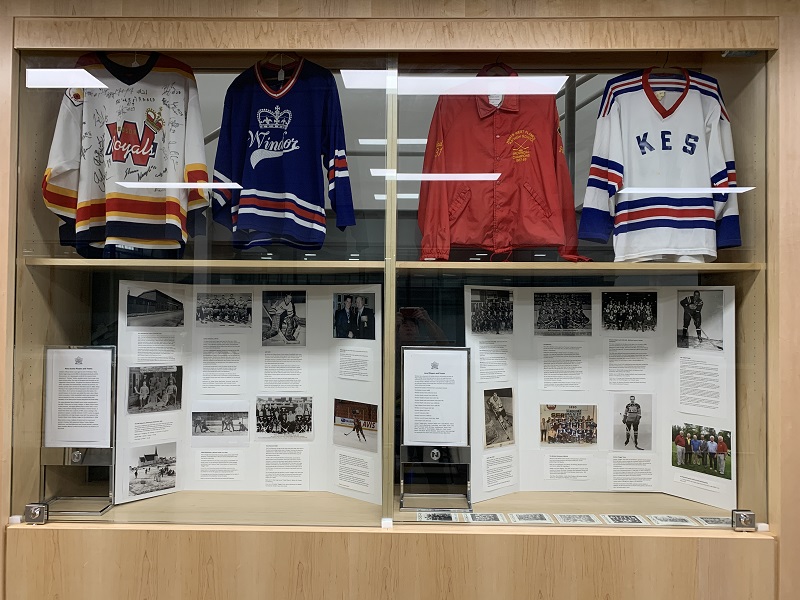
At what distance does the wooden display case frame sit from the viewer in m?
1.53

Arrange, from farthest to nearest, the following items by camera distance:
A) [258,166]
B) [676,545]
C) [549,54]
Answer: [258,166]
[549,54]
[676,545]

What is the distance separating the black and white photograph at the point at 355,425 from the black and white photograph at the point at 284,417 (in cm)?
10

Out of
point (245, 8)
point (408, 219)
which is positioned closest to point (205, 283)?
point (408, 219)

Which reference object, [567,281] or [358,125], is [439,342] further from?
[358,125]

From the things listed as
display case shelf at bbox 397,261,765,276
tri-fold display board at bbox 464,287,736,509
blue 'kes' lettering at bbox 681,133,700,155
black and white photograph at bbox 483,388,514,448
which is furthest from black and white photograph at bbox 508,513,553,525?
blue 'kes' lettering at bbox 681,133,700,155

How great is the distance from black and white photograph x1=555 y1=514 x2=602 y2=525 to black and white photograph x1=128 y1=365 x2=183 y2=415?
128 cm

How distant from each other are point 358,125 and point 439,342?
73 cm

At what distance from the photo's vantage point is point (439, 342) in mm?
1744

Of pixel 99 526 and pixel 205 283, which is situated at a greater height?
pixel 205 283

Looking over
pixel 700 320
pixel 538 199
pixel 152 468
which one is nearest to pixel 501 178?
pixel 538 199

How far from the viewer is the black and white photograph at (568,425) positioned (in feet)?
6.18

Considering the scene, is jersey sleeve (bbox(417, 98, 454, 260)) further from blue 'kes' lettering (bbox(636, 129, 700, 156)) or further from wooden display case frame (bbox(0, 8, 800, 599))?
blue 'kes' lettering (bbox(636, 129, 700, 156))

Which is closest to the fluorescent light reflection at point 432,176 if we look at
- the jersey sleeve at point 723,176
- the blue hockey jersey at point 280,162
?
the blue hockey jersey at point 280,162

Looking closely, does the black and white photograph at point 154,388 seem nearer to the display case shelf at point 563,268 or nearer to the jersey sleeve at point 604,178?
the display case shelf at point 563,268
